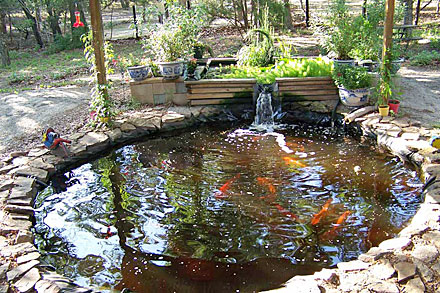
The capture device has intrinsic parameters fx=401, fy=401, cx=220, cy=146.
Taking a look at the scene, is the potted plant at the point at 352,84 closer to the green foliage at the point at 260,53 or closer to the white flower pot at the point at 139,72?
the green foliage at the point at 260,53

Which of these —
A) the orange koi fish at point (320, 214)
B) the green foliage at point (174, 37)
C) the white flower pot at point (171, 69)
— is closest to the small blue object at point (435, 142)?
the orange koi fish at point (320, 214)

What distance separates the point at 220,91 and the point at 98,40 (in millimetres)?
2040

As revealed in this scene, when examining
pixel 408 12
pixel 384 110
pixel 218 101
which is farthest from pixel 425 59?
pixel 218 101

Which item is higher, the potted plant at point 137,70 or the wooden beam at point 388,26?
the wooden beam at point 388,26

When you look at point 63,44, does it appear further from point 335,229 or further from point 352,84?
point 335,229

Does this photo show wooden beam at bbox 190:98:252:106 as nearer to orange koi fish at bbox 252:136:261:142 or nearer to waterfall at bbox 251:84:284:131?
waterfall at bbox 251:84:284:131

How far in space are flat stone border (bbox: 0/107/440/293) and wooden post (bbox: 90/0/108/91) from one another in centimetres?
72

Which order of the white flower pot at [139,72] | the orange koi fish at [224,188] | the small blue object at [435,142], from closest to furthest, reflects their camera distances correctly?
the orange koi fish at [224,188] < the small blue object at [435,142] < the white flower pot at [139,72]

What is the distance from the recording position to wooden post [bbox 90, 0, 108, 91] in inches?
209

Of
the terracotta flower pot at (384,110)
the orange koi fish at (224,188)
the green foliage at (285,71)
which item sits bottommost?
the orange koi fish at (224,188)

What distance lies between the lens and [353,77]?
5691 millimetres

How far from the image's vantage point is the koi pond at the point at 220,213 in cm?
298

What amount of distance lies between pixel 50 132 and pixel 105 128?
890 mm

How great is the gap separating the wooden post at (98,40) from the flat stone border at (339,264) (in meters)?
0.72
